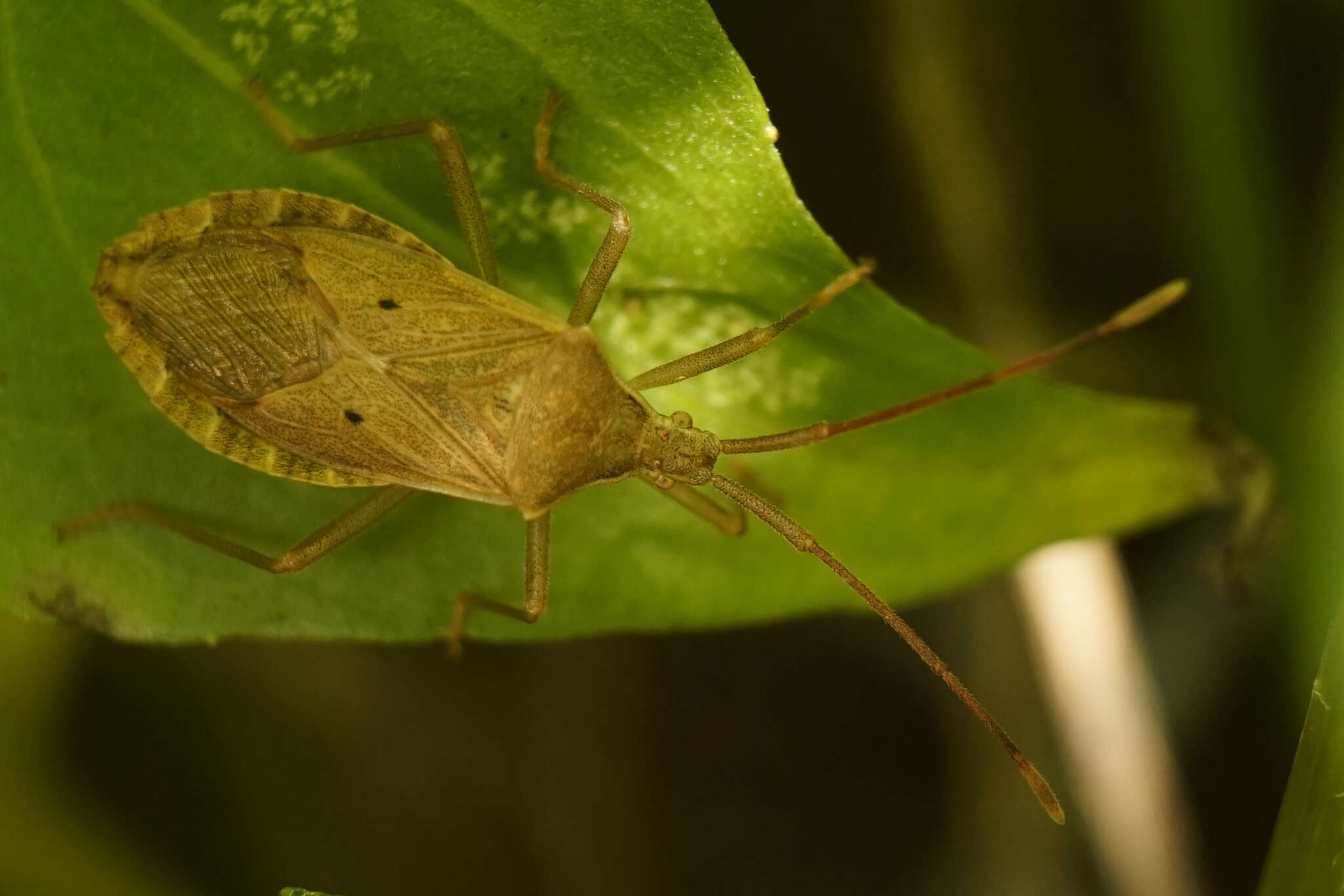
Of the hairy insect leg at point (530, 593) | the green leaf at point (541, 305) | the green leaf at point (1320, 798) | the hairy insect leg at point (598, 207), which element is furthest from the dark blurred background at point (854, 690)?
the green leaf at point (1320, 798)

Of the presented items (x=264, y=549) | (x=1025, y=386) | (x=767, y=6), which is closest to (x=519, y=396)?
(x=264, y=549)

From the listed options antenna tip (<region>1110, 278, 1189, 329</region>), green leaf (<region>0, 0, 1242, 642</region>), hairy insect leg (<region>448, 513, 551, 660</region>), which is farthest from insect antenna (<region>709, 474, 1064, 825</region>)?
antenna tip (<region>1110, 278, 1189, 329</region>)

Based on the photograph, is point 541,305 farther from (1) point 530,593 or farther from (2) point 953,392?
(2) point 953,392

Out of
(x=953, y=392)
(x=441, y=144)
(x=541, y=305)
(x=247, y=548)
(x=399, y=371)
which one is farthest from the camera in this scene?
(x=399, y=371)

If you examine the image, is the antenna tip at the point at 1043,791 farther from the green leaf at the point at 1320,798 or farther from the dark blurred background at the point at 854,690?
the dark blurred background at the point at 854,690

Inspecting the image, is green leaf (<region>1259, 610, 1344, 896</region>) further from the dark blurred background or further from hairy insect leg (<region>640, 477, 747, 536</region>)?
the dark blurred background

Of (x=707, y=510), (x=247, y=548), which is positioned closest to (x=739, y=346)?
(x=707, y=510)
